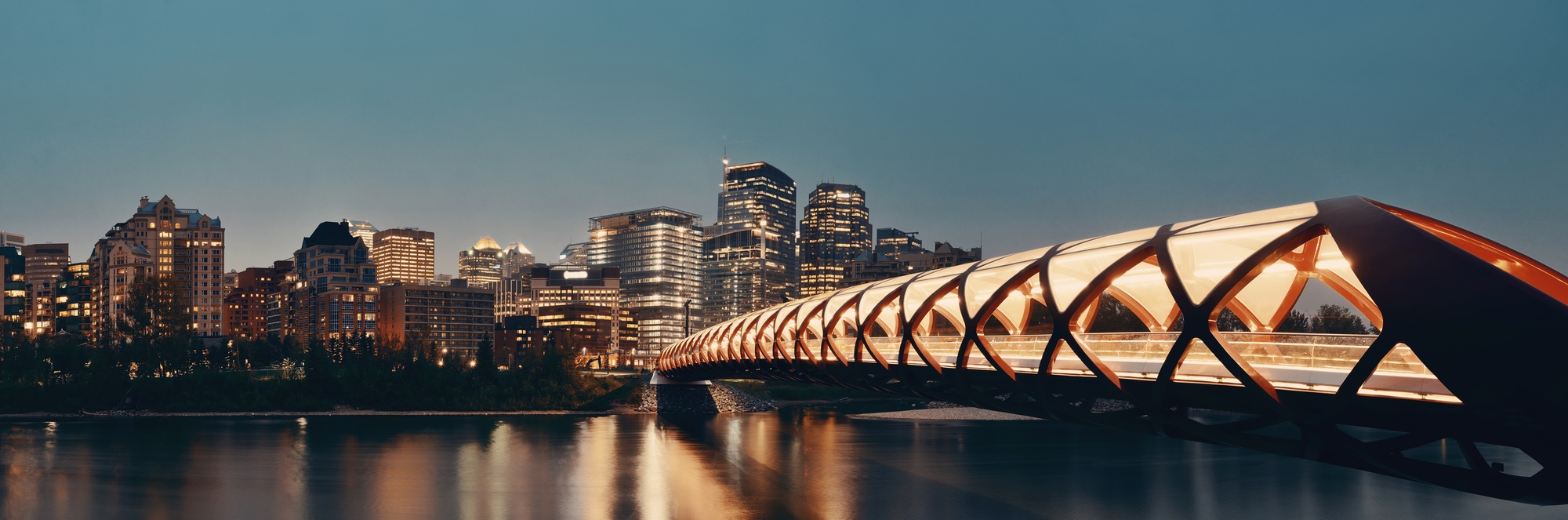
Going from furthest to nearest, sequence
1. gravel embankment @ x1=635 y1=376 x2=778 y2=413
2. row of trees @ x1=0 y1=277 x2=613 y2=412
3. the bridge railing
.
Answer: row of trees @ x1=0 y1=277 x2=613 y2=412 → gravel embankment @ x1=635 y1=376 x2=778 y2=413 → the bridge railing

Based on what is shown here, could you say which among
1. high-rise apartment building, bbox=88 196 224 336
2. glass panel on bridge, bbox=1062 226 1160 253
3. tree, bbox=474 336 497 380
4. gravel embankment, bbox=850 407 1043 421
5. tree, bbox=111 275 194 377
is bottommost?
gravel embankment, bbox=850 407 1043 421

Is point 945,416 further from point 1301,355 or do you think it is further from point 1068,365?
point 1301,355

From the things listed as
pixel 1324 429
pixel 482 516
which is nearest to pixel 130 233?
pixel 482 516

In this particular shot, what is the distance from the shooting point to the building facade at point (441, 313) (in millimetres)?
184750

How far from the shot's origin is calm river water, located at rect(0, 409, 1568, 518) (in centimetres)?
3216

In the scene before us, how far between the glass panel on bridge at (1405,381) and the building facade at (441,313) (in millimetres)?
178046

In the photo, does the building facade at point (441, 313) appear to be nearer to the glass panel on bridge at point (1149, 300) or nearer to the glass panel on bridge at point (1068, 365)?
the glass panel on bridge at point (1068, 365)

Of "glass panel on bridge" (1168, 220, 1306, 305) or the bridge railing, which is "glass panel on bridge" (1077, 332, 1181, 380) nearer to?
the bridge railing

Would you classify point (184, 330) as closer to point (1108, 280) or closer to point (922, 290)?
point (922, 290)

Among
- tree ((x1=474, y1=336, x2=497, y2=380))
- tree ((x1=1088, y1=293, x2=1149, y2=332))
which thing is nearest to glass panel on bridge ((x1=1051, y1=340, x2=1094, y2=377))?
tree ((x1=1088, y1=293, x2=1149, y2=332))

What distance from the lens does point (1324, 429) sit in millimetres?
13344

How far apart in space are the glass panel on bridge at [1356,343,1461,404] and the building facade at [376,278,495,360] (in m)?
178

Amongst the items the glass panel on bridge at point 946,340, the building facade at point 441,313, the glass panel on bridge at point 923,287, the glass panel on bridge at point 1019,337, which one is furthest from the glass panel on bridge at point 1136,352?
the building facade at point 441,313

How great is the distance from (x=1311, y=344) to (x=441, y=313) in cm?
18979
